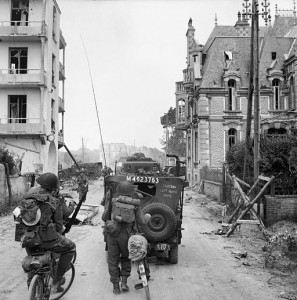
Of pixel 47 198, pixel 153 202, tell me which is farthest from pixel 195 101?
pixel 47 198

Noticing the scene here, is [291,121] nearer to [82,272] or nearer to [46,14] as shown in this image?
[46,14]

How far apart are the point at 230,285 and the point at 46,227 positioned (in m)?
3.33

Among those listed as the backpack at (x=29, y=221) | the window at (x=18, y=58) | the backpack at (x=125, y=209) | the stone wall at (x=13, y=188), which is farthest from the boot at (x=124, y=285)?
the window at (x=18, y=58)

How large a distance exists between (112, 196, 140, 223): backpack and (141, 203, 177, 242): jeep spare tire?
170cm

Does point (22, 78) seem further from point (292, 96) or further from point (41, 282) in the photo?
point (41, 282)

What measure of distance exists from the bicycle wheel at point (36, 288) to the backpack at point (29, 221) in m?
0.40

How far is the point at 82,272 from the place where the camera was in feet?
23.6

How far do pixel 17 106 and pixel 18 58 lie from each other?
11.3 ft

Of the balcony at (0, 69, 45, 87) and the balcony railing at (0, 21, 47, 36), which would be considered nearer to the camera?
the balcony at (0, 69, 45, 87)

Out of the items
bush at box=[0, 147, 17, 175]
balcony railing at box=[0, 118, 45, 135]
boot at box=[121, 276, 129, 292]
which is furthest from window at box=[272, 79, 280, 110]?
boot at box=[121, 276, 129, 292]

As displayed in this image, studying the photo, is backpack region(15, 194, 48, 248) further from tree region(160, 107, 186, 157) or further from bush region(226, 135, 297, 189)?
tree region(160, 107, 186, 157)

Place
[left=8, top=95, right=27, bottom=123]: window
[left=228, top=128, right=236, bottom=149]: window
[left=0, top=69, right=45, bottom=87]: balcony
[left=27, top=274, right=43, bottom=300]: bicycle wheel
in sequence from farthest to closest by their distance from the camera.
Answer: [left=228, top=128, right=236, bottom=149]: window
[left=8, top=95, right=27, bottom=123]: window
[left=0, top=69, right=45, bottom=87]: balcony
[left=27, top=274, right=43, bottom=300]: bicycle wheel

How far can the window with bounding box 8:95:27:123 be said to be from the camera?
92.0 ft

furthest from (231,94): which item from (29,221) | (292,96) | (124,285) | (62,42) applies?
(29,221)
